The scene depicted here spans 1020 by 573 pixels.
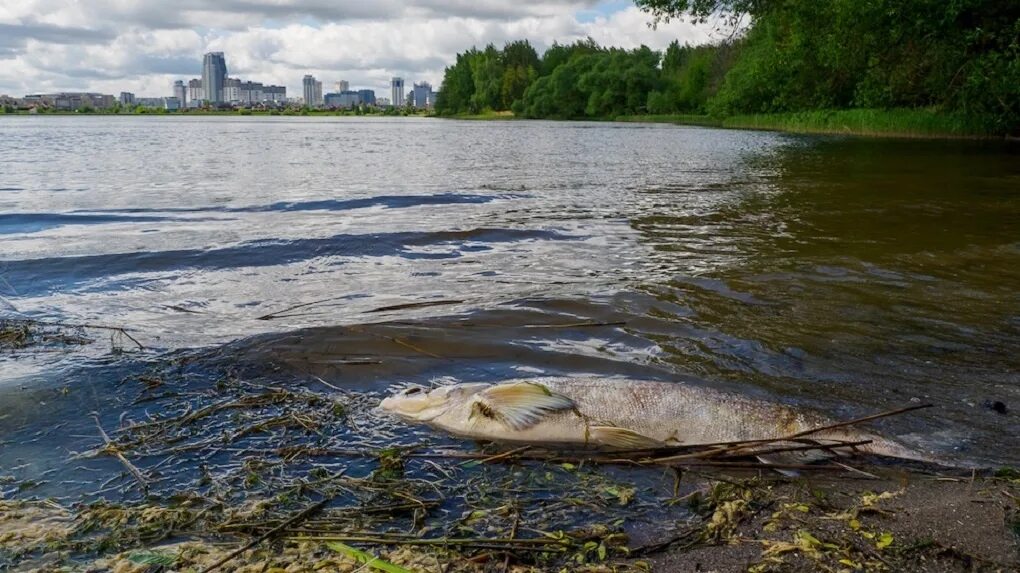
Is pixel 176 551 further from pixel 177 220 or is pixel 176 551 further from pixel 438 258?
pixel 177 220

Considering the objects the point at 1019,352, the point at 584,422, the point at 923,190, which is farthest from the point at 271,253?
the point at 923,190

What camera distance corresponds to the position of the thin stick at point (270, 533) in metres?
3.19

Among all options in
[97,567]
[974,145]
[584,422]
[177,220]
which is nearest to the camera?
[97,567]

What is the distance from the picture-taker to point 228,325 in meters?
7.43

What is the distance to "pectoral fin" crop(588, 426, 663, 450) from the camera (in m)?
4.55

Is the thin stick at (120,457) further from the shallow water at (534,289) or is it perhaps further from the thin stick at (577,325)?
the thin stick at (577,325)

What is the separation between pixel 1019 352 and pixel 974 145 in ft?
103

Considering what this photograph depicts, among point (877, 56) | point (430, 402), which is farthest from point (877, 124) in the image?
point (430, 402)

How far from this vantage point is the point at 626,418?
4.70 meters

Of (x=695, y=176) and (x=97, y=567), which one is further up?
(x=695, y=176)

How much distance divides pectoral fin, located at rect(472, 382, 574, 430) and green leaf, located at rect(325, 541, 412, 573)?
153 centimetres

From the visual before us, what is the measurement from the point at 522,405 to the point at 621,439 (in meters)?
0.65

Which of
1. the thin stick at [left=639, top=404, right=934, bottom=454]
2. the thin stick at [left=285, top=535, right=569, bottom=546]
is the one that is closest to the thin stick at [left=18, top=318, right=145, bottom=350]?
the thin stick at [left=285, top=535, right=569, bottom=546]

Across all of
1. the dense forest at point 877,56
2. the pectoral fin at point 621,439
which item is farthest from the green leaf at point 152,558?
the dense forest at point 877,56
